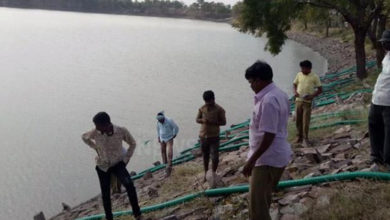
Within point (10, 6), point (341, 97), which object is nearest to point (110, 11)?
point (10, 6)

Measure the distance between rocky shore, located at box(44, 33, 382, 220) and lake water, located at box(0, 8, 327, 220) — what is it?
7.71 feet

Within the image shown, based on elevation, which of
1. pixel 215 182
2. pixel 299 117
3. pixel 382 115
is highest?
pixel 382 115

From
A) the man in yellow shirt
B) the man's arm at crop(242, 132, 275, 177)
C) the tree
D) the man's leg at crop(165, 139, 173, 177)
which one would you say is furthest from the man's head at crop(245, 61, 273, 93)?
the tree

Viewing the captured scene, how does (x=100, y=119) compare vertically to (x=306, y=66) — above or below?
below

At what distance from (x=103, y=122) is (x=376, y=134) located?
11.7ft

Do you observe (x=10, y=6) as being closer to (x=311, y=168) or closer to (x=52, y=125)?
(x=52, y=125)

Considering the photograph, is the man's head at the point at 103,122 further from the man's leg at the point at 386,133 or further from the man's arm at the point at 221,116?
the man's leg at the point at 386,133

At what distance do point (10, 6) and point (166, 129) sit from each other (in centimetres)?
13603

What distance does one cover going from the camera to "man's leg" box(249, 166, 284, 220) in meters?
3.88

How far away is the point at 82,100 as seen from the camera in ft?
71.0

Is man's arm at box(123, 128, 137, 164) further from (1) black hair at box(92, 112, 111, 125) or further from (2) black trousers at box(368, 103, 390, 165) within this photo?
(2) black trousers at box(368, 103, 390, 165)

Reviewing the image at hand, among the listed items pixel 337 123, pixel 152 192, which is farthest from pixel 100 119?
pixel 337 123

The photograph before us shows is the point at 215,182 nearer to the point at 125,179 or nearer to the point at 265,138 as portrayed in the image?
the point at 125,179

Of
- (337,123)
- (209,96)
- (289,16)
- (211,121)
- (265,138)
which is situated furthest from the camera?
(289,16)
